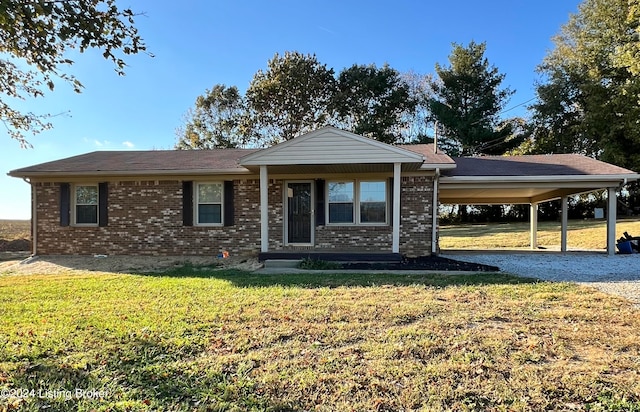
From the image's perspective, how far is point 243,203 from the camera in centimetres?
1077

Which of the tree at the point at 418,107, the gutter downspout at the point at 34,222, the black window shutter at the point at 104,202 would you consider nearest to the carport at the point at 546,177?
the black window shutter at the point at 104,202

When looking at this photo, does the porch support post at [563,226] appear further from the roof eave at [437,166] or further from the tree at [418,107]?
the tree at [418,107]

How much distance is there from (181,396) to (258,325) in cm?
158

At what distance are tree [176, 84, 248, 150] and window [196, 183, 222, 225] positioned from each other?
53.9 ft

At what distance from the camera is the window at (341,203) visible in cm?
1066

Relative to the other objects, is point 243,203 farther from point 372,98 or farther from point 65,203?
point 372,98

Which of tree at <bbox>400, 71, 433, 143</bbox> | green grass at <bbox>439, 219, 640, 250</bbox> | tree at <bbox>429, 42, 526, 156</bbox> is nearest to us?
green grass at <bbox>439, 219, 640, 250</bbox>

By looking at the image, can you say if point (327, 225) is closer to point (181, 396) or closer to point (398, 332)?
point (398, 332)

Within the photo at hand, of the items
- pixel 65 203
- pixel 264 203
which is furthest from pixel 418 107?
pixel 65 203

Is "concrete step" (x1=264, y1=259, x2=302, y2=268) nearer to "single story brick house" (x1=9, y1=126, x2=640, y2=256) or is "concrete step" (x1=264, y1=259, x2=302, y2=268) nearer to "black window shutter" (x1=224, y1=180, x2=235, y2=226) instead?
"single story brick house" (x1=9, y1=126, x2=640, y2=256)

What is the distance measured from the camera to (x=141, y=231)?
430 inches

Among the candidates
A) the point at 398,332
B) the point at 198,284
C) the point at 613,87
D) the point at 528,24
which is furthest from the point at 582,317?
the point at 613,87

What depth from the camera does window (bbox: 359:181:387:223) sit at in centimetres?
1056

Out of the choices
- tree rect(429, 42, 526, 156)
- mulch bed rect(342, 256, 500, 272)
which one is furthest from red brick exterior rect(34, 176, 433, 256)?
tree rect(429, 42, 526, 156)
